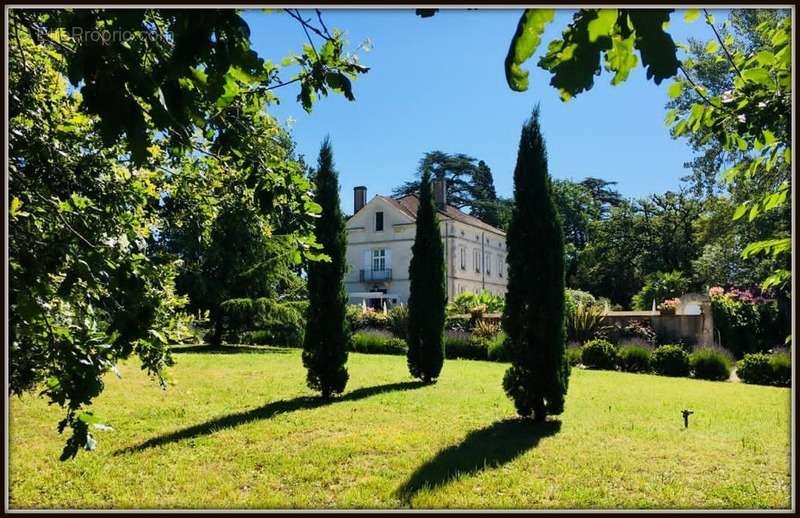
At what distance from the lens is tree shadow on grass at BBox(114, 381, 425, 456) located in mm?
7203

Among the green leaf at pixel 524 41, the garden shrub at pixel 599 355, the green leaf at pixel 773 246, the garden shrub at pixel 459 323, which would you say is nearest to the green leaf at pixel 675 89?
the green leaf at pixel 773 246

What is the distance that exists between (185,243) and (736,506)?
20.7 metres

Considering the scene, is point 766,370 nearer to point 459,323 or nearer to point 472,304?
point 459,323

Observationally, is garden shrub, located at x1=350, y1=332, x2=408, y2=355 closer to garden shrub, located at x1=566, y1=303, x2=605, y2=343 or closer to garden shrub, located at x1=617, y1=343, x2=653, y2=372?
garden shrub, located at x1=566, y1=303, x2=605, y2=343

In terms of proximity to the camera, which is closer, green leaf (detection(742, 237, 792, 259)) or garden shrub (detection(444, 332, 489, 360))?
green leaf (detection(742, 237, 792, 259))

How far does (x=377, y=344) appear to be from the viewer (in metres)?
20.1

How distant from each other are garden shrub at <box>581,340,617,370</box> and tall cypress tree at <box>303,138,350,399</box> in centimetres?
845

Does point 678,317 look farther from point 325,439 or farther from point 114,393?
point 114,393

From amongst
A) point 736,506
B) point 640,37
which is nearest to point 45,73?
point 640,37

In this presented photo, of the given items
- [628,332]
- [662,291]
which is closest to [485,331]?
[628,332]

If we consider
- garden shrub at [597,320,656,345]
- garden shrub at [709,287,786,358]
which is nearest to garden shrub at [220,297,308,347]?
garden shrub at [597,320,656,345]

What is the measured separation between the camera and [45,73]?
455 cm

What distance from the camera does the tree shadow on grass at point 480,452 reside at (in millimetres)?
5391

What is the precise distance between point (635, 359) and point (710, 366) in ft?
6.45
